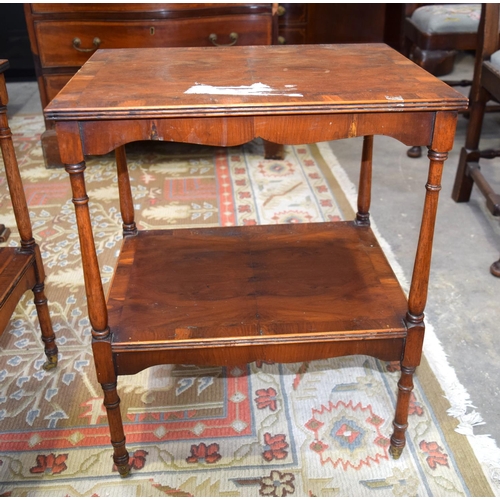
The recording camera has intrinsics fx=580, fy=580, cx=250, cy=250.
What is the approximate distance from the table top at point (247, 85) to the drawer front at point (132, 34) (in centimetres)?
143

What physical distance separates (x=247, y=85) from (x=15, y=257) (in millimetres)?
795

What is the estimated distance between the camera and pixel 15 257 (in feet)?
5.08

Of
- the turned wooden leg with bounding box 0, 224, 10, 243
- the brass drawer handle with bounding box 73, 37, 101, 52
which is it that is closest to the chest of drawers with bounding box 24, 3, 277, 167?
the brass drawer handle with bounding box 73, 37, 101, 52

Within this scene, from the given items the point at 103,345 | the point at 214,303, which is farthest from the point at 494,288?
the point at 103,345

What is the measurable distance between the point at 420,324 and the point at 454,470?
1.29 ft

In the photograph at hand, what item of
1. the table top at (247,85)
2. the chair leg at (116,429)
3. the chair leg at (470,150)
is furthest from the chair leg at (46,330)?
the chair leg at (470,150)

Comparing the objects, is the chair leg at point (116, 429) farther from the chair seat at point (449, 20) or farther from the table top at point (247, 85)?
the chair seat at point (449, 20)

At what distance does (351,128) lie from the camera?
3.70 feet

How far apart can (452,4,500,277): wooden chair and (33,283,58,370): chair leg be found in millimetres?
1576

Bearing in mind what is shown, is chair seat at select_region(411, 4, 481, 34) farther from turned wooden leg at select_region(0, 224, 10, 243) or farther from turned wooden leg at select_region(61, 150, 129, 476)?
turned wooden leg at select_region(61, 150, 129, 476)

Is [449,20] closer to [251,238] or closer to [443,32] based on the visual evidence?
[443,32]

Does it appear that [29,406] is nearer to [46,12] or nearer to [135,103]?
[135,103]

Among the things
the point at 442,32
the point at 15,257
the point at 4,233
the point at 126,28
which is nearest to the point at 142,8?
A: the point at 126,28

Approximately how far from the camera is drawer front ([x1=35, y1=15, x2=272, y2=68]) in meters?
2.85
